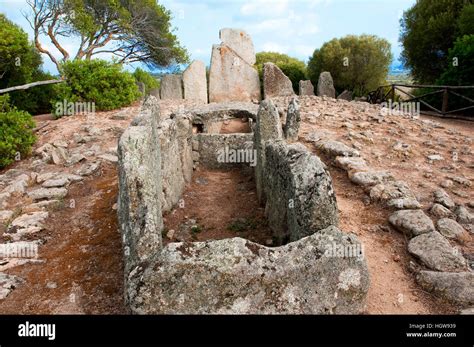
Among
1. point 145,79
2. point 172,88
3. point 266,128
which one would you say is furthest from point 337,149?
point 145,79

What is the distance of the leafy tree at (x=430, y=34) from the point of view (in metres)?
16.3

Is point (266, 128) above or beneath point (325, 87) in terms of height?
beneath

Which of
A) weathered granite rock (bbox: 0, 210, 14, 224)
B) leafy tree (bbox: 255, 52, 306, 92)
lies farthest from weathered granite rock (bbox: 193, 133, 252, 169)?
leafy tree (bbox: 255, 52, 306, 92)

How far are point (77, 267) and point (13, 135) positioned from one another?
5.99 meters

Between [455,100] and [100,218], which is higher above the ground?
[455,100]

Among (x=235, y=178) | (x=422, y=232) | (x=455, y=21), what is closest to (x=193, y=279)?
(x=422, y=232)

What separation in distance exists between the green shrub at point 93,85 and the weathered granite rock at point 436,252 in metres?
10.7

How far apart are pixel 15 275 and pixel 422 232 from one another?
5251 mm

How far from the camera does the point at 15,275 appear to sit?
480 centimetres

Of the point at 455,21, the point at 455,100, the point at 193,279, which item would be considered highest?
the point at 455,21

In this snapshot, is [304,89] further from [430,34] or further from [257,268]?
[257,268]

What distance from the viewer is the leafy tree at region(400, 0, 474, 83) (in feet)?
53.4

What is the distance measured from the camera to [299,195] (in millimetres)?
3775
